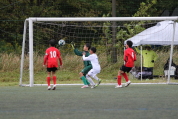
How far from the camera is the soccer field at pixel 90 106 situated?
28.5 feet

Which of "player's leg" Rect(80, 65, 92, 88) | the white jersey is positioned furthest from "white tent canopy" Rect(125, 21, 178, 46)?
the white jersey

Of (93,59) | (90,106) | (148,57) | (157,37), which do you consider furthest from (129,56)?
(148,57)

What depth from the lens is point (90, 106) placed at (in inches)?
390

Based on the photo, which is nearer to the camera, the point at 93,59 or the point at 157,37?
the point at 93,59

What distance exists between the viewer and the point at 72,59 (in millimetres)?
21781

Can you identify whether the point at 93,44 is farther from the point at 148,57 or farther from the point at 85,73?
the point at 85,73

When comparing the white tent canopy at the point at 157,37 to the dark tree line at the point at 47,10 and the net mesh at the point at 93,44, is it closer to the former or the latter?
the net mesh at the point at 93,44

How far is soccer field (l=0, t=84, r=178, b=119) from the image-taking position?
8.68 metres

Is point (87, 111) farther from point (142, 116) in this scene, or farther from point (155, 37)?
point (155, 37)

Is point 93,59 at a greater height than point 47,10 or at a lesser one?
lesser

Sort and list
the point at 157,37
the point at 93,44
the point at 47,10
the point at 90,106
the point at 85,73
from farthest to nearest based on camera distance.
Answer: the point at 47,10
the point at 93,44
the point at 157,37
the point at 85,73
the point at 90,106

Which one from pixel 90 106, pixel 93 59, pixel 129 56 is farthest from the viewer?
pixel 93 59

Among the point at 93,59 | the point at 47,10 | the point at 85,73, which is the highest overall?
the point at 47,10

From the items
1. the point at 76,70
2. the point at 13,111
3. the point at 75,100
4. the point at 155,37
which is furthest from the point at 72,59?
the point at 13,111
